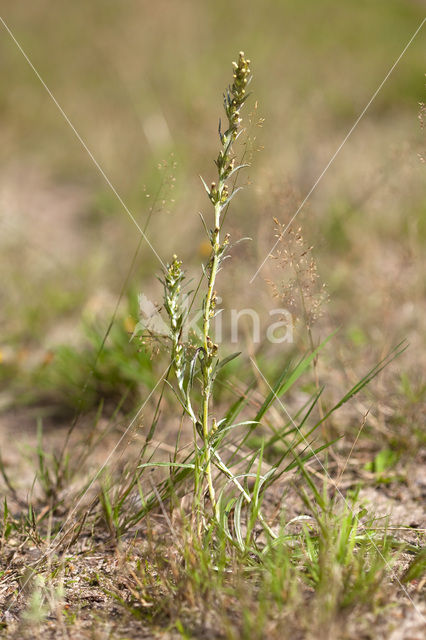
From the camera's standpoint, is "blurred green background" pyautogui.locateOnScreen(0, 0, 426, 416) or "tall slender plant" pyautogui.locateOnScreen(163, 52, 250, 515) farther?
"blurred green background" pyautogui.locateOnScreen(0, 0, 426, 416)

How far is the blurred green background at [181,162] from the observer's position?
2445 millimetres

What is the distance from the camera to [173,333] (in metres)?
1.19

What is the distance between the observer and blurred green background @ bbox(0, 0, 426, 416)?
2.45 m

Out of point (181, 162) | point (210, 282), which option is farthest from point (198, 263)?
point (210, 282)

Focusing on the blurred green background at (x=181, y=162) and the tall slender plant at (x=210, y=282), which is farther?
the blurred green background at (x=181, y=162)

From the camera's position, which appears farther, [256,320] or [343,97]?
[343,97]

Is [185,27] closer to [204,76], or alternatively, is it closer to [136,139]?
[204,76]

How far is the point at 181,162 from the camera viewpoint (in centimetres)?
402

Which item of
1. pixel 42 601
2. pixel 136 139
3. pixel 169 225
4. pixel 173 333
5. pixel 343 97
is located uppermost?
pixel 343 97

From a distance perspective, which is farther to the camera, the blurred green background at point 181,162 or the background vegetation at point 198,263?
the blurred green background at point 181,162

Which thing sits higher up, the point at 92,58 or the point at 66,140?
the point at 92,58

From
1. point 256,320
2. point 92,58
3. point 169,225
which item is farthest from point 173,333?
point 92,58

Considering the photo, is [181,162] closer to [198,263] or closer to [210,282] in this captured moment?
[198,263]

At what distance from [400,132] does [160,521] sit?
3.88m
